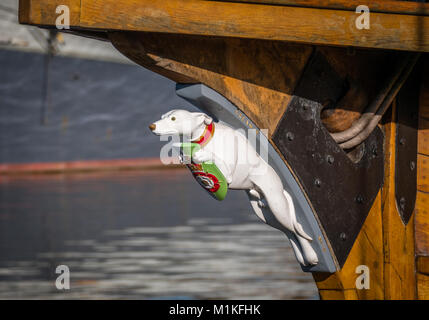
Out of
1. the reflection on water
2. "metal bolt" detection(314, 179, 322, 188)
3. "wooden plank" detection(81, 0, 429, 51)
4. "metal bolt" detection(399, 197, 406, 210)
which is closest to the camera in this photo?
"wooden plank" detection(81, 0, 429, 51)

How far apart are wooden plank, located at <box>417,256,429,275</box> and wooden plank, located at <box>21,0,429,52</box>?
0.93m

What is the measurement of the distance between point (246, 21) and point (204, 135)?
17.8 inches

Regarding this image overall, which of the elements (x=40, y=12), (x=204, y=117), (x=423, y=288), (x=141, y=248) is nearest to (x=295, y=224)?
(x=204, y=117)

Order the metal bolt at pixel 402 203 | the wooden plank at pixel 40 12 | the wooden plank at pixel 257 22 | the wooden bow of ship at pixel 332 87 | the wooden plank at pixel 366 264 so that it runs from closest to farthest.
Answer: the wooden plank at pixel 40 12
the wooden plank at pixel 257 22
the wooden bow of ship at pixel 332 87
the wooden plank at pixel 366 264
the metal bolt at pixel 402 203

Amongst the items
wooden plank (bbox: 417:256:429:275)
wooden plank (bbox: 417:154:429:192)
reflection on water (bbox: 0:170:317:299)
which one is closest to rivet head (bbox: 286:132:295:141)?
wooden plank (bbox: 417:154:429:192)

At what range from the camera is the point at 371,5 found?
324cm

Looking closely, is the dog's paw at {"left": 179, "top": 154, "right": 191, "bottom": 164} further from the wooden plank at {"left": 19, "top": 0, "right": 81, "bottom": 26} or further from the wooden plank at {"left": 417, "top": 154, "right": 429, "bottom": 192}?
the wooden plank at {"left": 417, "top": 154, "right": 429, "bottom": 192}

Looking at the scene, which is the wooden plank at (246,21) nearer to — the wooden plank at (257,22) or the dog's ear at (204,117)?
the wooden plank at (257,22)

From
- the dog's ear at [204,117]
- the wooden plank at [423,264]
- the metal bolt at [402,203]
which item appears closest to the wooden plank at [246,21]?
the dog's ear at [204,117]

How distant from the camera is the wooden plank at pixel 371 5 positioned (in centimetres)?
312

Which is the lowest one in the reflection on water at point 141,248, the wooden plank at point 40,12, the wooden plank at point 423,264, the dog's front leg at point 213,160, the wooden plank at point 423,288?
the wooden plank at point 423,288

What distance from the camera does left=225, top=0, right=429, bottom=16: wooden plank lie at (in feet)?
10.2

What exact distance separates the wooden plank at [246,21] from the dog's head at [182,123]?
35cm

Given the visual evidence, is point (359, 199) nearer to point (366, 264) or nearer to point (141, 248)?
point (366, 264)
